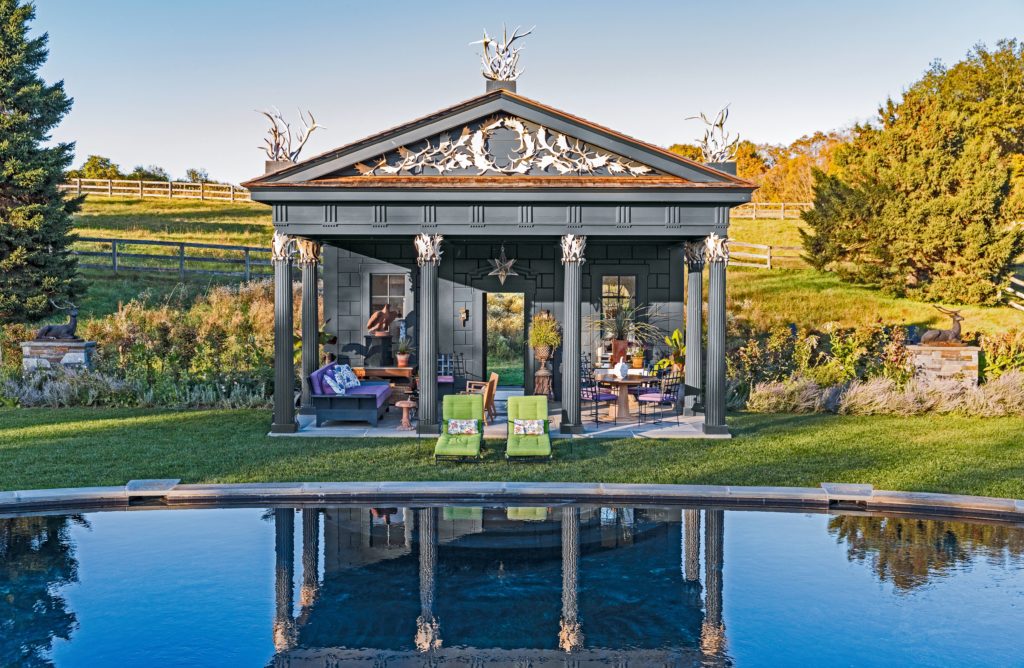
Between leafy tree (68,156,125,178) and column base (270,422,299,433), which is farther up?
leafy tree (68,156,125,178)

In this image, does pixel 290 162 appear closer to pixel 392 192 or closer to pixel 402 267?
pixel 392 192

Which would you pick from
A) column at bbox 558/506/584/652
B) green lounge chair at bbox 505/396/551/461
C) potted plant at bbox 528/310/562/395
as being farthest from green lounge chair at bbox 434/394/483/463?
potted plant at bbox 528/310/562/395

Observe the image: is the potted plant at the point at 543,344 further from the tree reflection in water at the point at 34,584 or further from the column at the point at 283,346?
the tree reflection in water at the point at 34,584

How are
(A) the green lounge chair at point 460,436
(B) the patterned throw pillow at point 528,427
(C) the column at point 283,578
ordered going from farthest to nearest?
(B) the patterned throw pillow at point 528,427 < (A) the green lounge chair at point 460,436 < (C) the column at point 283,578

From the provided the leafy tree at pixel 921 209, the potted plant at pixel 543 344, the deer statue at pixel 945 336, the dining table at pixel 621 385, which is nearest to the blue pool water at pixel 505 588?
the dining table at pixel 621 385

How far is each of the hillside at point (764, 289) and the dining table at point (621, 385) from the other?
10.3m

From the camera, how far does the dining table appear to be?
50.7 ft

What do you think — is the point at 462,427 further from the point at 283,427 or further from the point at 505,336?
the point at 505,336

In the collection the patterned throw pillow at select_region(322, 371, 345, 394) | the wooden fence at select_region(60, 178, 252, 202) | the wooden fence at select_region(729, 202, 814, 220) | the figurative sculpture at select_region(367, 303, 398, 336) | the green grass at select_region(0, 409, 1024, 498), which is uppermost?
the wooden fence at select_region(60, 178, 252, 202)

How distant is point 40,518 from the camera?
941 centimetres

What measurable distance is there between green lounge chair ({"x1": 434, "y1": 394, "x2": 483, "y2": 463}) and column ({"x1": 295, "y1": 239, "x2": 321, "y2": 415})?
4.22 metres

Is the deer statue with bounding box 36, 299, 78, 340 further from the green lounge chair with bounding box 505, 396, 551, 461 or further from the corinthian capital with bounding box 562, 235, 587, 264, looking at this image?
the corinthian capital with bounding box 562, 235, 587, 264

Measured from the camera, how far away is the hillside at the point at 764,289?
25789 mm

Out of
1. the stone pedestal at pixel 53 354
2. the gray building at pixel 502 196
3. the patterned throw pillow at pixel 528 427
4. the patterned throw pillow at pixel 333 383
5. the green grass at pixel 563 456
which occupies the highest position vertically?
the gray building at pixel 502 196
